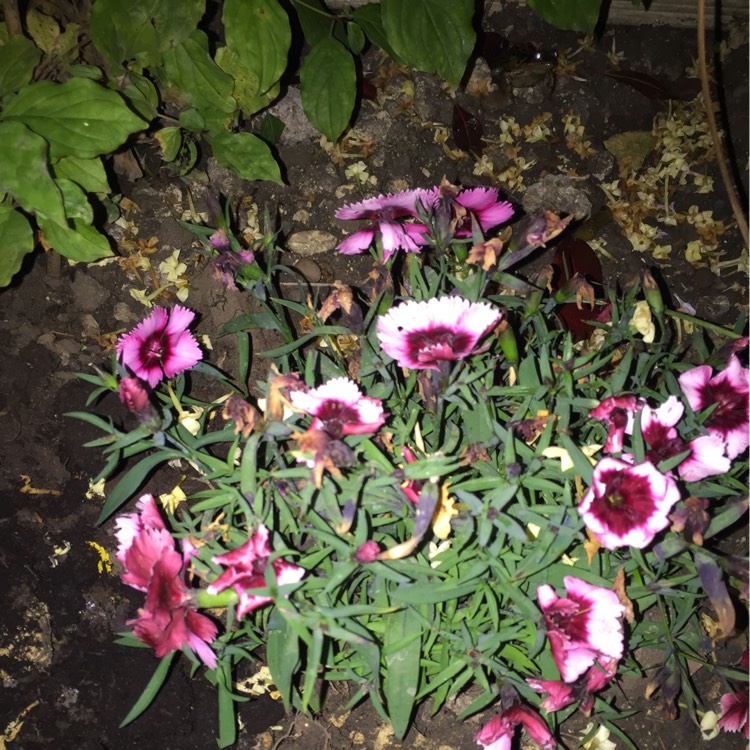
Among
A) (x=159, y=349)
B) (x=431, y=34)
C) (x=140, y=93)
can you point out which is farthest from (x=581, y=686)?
(x=140, y=93)

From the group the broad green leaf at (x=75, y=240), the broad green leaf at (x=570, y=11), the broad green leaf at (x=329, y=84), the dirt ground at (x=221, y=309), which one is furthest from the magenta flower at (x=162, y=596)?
the broad green leaf at (x=570, y=11)

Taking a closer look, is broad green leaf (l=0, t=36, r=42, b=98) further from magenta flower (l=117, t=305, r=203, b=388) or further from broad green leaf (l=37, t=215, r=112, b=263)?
Result: magenta flower (l=117, t=305, r=203, b=388)

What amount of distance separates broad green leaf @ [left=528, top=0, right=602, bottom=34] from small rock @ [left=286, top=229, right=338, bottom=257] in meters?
0.67

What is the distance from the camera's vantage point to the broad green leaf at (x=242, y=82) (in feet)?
4.83

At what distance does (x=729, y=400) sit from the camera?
1.12 meters

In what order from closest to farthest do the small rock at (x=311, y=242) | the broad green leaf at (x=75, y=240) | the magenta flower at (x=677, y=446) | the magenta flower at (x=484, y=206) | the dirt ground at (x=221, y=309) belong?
the magenta flower at (x=677, y=446) < the magenta flower at (x=484, y=206) < the broad green leaf at (x=75, y=240) < the dirt ground at (x=221, y=309) < the small rock at (x=311, y=242)

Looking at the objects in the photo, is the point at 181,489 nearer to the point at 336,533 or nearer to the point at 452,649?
the point at 336,533

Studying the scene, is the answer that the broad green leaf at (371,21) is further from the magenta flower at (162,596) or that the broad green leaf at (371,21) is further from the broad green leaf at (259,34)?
the magenta flower at (162,596)

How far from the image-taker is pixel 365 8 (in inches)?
63.6

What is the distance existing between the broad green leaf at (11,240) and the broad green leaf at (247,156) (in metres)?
0.44

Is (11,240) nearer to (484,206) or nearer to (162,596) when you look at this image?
(162,596)

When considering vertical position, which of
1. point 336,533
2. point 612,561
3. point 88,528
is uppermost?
point 336,533

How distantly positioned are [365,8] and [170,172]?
598mm

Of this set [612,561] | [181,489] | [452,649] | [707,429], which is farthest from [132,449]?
[707,429]
